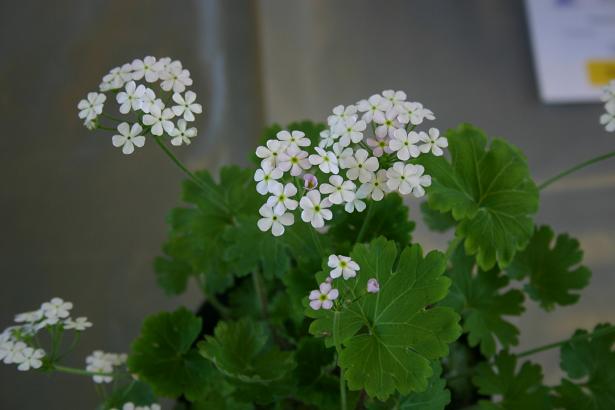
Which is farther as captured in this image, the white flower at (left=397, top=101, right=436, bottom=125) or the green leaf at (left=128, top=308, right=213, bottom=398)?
the green leaf at (left=128, top=308, right=213, bottom=398)

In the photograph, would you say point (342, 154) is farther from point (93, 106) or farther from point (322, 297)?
point (93, 106)

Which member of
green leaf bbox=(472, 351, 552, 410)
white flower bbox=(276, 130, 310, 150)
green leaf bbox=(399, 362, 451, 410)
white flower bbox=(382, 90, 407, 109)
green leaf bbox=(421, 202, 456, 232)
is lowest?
green leaf bbox=(472, 351, 552, 410)

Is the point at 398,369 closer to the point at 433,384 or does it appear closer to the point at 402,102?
the point at 433,384

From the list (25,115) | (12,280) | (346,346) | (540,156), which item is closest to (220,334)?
(346,346)

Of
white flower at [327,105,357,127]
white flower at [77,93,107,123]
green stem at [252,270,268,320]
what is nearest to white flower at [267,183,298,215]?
white flower at [327,105,357,127]

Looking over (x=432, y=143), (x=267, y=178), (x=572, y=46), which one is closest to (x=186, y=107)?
(x=267, y=178)

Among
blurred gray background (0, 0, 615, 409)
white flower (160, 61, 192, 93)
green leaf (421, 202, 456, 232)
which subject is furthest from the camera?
blurred gray background (0, 0, 615, 409)

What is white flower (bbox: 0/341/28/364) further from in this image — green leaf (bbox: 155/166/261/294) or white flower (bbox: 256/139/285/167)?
white flower (bbox: 256/139/285/167)
